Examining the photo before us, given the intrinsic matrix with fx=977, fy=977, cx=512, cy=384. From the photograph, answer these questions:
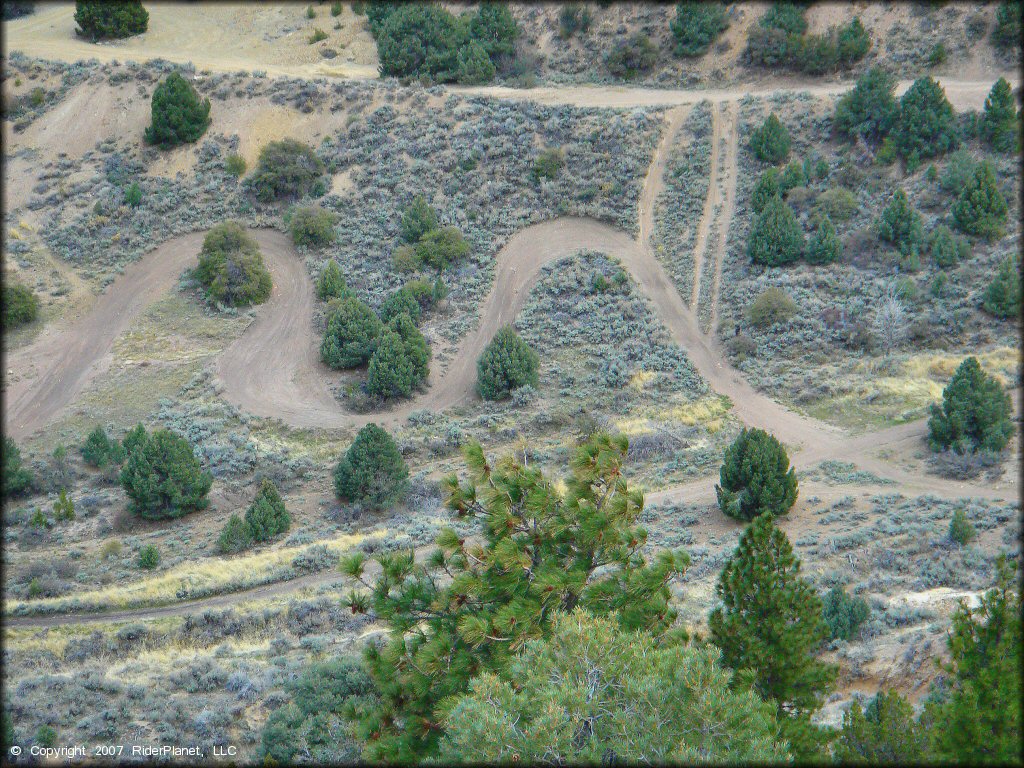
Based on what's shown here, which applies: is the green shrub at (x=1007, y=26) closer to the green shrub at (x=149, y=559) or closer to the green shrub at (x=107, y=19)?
the green shrub at (x=149, y=559)

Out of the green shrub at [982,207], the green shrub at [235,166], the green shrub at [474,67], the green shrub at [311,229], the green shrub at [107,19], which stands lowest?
the green shrub at [311,229]

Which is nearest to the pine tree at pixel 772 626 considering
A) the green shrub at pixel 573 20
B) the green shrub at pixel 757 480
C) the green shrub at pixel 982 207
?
the green shrub at pixel 757 480

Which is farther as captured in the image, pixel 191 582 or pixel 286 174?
pixel 286 174

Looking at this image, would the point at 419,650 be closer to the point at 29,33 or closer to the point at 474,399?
the point at 474,399

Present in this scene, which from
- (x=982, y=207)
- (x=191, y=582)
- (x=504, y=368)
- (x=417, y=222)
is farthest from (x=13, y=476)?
(x=982, y=207)

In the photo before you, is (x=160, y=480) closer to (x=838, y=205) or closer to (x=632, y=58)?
(x=838, y=205)

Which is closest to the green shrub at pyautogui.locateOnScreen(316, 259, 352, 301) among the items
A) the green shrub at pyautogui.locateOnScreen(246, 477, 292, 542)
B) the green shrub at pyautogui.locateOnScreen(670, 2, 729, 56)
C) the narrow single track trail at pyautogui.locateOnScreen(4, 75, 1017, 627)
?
the narrow single track trail at pyautogui.locateOnScreen(4, 75, 1017, 627)

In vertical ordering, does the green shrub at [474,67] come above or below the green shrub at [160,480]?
above
